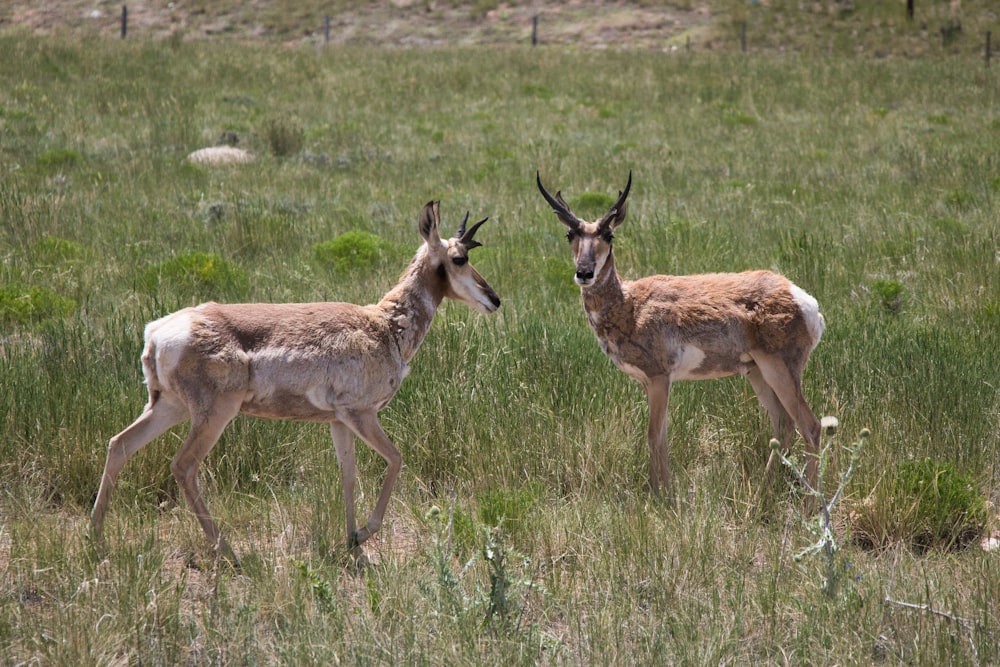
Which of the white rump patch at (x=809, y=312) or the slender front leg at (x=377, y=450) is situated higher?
the white rump patch at (x=809, y=312)

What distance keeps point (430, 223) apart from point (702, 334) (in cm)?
176

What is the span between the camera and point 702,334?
20.0 ft

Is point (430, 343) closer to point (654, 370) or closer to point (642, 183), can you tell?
point (654, 370)

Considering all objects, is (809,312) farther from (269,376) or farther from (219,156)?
(219,156)

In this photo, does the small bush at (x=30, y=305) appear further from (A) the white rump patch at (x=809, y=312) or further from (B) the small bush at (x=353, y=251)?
(A) the white rump patch at (x=809, y=312)

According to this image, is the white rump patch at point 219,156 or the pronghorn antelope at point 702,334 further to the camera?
the white rump patch at point 219,156

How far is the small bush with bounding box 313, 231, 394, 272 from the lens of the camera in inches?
399

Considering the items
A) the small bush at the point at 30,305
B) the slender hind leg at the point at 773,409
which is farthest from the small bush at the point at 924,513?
the small bush at the point at 30,305

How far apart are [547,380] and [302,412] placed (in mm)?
2311

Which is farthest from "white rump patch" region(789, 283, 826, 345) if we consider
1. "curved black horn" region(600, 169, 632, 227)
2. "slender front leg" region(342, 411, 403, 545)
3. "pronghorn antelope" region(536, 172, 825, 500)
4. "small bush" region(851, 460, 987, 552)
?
"slender front leg" region(342, 411, 403, 545)

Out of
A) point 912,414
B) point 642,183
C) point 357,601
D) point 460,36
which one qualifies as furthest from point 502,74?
point 357,601

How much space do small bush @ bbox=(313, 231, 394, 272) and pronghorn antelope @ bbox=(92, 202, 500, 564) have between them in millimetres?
4604

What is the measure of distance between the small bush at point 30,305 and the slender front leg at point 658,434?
497cm

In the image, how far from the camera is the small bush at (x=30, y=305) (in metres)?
8.33
